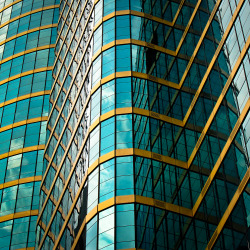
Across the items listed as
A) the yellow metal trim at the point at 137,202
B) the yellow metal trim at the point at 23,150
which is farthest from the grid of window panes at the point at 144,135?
the yellow metal trim at the point at 23,150

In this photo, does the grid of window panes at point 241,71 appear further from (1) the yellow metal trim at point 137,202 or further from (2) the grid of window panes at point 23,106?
(2) the grid of window panes at point 23,106

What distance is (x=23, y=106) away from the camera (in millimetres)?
70875

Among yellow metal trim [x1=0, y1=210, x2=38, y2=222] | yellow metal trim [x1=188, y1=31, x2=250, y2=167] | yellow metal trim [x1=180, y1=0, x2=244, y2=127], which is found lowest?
yellow metal trim [x1=188, y1=31, x2=250, y2=167]

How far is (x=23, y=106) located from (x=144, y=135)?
95.9 ft

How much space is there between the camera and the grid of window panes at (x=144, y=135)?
40.8 meters

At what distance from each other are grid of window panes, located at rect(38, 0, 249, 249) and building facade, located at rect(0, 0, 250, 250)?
9 cm

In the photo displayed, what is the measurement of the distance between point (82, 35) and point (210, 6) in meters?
16.8

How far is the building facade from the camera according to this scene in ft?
132

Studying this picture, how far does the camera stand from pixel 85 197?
45688mm

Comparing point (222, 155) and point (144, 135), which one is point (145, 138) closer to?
point (144, 135)

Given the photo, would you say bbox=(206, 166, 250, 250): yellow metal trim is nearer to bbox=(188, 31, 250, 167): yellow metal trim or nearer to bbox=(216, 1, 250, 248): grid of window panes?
Answer: bbox=(216, 1, 250, 248): grid of window panes

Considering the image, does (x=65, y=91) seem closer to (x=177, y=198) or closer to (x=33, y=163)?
(x=33, y=163)

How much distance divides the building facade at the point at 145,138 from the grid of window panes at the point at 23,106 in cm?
24

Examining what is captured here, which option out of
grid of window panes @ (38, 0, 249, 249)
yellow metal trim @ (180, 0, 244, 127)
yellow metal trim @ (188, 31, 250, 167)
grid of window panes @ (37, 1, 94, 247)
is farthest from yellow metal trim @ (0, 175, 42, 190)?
yellow metal trim @ (188, 31, 250, 167)
